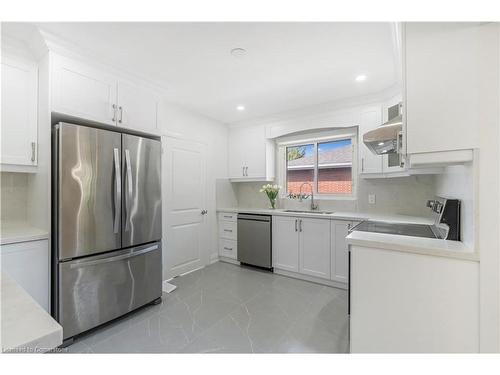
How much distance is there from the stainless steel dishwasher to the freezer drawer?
4.74 feet

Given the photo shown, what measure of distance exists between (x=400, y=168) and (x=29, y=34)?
11.6ft

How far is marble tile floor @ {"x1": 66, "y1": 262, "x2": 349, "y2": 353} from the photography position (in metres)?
1.77

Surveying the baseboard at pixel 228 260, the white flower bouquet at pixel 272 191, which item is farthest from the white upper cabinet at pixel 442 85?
the baseboard at pixel 228 260

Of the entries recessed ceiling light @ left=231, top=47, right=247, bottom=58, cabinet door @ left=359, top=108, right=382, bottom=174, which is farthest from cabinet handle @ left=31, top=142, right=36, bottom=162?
cabinet door @ left=359, top=108, right=382, bottom=174

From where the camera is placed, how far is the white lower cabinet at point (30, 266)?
63.7 inches

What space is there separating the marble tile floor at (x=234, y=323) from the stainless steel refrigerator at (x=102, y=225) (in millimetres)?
191

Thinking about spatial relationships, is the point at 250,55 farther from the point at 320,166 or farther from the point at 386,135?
the point at 320,166

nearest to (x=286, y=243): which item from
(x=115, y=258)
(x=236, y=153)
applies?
(x=236, y=153)

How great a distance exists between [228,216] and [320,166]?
168 centimetres

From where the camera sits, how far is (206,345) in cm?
178

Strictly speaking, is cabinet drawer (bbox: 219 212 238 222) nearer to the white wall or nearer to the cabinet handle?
the white wall

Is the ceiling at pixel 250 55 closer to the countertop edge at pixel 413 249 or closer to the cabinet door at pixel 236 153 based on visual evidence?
the cabinet door at pixel 236 153

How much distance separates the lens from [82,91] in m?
1.92

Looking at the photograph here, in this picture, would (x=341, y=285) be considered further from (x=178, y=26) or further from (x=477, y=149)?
(x=178, y=26)
